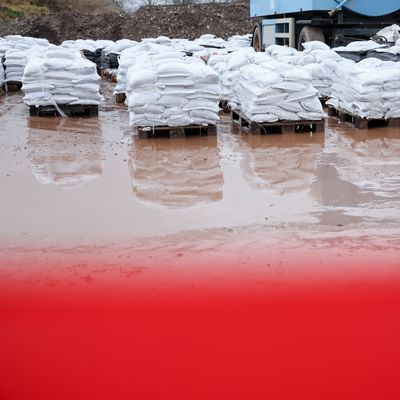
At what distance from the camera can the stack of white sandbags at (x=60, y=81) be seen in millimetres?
9500

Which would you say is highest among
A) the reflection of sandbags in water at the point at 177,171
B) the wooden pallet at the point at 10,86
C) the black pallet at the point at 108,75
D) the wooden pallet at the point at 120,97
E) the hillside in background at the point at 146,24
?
the hillside in background at the point at 146,24

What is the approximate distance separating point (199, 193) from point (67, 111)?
16.6ft

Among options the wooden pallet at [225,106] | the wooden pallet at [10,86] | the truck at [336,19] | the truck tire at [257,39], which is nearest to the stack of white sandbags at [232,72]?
the wooden pallet at [225,106]

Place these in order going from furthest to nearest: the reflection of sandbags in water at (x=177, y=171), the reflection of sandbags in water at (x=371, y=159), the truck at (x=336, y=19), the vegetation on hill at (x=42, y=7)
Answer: the vegetation on hill at (x=42, y=7), the truck at (x=336, y=19), the reflection of sandbags in water at (x=371, y=159), the reflection of sandbags in water at (x=177, y=171)

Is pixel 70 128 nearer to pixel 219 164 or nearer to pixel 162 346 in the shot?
pixel 219 164

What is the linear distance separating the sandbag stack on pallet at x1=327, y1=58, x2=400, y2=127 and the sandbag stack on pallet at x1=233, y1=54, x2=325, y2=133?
2.31ft

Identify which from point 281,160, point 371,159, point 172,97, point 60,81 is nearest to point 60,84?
point 60,81

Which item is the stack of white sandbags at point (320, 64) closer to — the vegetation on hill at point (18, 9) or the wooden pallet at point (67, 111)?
the wooden pallet at point (67, 111)

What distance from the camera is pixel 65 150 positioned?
723 cm

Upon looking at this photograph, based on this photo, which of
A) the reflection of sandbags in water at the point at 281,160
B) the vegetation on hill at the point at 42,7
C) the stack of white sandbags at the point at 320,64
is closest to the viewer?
the reflection of sandbags in water at the point at 281,160

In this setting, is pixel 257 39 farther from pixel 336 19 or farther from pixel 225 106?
pixel 225 106

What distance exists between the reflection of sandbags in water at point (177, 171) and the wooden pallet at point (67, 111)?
2.47 metres

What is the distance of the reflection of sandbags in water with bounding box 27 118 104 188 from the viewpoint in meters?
6.04

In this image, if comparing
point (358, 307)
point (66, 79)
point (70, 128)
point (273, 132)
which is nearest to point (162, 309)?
point (358, 307)
